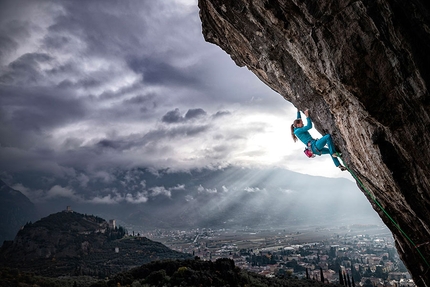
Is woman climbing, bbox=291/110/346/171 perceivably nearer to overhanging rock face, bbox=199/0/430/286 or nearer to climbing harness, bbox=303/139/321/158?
climbing harness, bbox=303/139/321/158

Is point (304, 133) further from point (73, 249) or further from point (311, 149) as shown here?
point (73, 249)

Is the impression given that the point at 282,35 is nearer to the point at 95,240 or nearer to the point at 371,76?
the point at 371,76

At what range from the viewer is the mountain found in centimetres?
10388

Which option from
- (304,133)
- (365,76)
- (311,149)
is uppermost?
(365,76)

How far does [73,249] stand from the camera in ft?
427

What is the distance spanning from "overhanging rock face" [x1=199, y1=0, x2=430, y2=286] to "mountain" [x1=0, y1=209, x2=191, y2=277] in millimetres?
100339

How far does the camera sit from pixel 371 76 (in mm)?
7121

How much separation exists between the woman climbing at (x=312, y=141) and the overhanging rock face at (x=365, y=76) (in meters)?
0.32

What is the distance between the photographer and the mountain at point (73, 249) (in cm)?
10388

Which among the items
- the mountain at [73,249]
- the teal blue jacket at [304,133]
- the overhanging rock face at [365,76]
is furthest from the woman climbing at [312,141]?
the mountain at [73,249]

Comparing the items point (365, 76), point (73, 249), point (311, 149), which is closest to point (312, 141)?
point (311, 149)

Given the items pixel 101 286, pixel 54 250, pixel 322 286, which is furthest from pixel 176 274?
pixel 54 250

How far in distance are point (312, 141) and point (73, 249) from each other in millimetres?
147105

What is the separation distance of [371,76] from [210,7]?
7.01m
